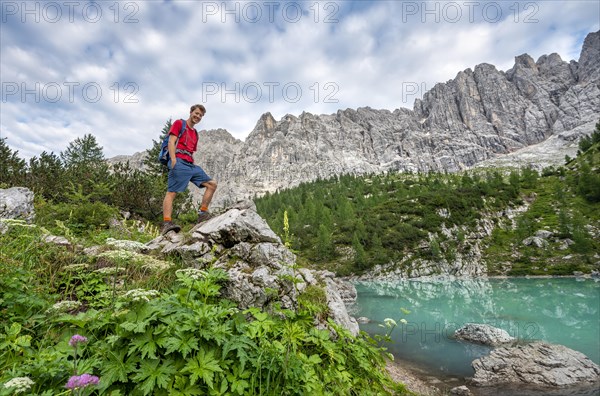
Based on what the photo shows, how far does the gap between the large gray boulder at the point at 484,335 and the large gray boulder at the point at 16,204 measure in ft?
74.4

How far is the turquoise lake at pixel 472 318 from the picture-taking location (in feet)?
54.0

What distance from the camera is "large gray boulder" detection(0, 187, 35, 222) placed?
8.25m

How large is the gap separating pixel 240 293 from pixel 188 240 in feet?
7.11

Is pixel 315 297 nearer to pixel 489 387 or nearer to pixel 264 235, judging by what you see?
pixel 264 235

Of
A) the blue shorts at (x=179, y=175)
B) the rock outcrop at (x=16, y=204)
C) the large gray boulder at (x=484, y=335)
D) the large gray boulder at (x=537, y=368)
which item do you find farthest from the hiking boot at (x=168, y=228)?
the large gray boulder at (x=484, y=335)

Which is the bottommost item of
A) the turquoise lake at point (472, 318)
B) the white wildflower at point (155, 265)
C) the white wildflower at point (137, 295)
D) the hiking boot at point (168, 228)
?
the turquoise lake at point (472, 318)

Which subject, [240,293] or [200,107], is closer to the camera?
[240,293]

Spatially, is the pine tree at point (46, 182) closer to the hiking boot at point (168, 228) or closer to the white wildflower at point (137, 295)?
the hiking boot at point (168, 228)

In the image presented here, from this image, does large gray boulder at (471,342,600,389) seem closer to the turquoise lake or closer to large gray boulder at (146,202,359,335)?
the turquoise lake

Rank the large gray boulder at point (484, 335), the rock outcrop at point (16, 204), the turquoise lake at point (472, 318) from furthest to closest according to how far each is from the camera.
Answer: the large gray boulder at point (484, 335) → the turquoise lake at point (472, 318) → the rock outcrop at point (16, 204)

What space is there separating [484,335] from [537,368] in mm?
5400

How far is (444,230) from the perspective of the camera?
7575 cm

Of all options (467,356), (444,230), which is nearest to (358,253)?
(444,230)

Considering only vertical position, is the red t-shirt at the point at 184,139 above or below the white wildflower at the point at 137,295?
above
